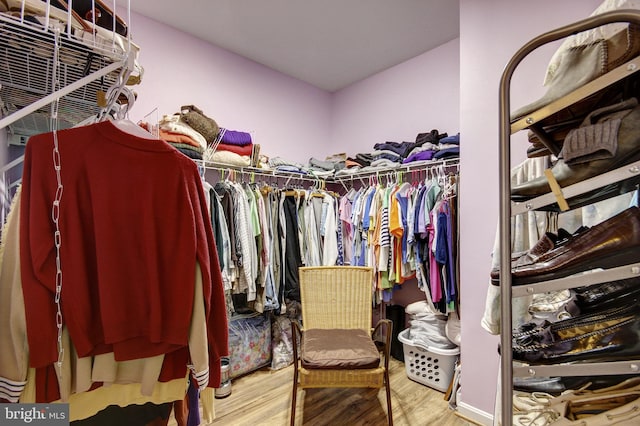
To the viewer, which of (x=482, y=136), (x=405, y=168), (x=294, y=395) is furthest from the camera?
(x=405, y=168)

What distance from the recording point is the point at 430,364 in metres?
2.29

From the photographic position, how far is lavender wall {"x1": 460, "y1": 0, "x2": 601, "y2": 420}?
68.5 inches

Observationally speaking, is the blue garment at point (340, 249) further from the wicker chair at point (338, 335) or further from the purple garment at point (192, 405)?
the purple garment at point (192, 405)

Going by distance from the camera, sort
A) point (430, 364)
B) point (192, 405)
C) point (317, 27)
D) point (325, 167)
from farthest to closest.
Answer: point (325, 167) < point (317, 27) < point (430, 364) < point (192, 405)

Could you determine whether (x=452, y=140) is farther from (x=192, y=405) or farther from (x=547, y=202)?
(x=192, y=405)

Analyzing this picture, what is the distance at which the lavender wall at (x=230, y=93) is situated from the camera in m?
2.48

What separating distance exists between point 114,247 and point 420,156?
7.57 feet

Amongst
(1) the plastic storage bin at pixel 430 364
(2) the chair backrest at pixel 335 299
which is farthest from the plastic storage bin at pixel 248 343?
(1) the plastic storage bin at pixel 430 364

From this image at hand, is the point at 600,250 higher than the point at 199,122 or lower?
lower

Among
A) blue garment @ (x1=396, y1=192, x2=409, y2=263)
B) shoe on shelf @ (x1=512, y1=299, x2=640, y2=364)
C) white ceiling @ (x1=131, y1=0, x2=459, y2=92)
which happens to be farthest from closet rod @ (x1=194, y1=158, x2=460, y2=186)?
shoe on shelf @ (x1=512, y1=299, x2=640, y2=364)

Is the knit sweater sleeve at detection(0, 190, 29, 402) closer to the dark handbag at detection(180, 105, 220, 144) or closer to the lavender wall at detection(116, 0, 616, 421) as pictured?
the dark handbag at detection(180, 105, 220, 144)

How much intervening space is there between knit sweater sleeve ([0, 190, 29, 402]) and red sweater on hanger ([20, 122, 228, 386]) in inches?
1.0

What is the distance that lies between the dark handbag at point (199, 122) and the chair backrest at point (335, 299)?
4.25ft

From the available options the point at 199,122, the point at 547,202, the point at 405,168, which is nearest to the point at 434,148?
the point at 405,168
